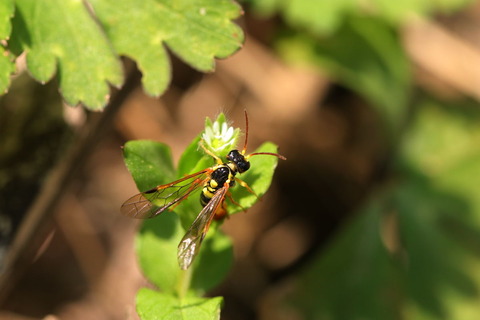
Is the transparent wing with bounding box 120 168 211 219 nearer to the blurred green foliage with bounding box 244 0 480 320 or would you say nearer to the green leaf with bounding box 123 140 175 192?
the green leaf with bounding box 123 140 175 192

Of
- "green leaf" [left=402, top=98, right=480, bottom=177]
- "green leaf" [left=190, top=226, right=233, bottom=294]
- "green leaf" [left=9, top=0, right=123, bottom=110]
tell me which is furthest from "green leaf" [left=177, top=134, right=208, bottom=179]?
"green leaf" [left=402, top=98, right=480, bottom=177]

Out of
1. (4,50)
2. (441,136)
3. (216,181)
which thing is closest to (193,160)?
(216,181)

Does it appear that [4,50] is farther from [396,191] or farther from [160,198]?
[396,191]

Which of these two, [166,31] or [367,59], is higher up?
[166,31]

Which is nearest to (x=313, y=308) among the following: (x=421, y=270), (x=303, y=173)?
(x=421, y=270)

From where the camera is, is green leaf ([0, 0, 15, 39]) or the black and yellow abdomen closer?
the black and yellow abdomen

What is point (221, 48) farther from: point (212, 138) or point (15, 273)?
point (15, 273)
